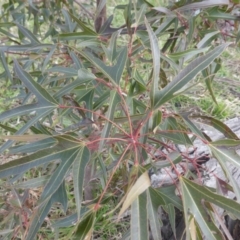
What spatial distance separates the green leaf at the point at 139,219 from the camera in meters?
0.52

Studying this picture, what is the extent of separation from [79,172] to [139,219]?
11 centimetres

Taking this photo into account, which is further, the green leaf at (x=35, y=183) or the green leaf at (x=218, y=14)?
the green leaf at (x=218, y=14)

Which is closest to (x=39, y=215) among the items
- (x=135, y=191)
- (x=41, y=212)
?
(x=41, y=212)

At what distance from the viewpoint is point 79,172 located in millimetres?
584

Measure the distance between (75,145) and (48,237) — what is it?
2.87 ft

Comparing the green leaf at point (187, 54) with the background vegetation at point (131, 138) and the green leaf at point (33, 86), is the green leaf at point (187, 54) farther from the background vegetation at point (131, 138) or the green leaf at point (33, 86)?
the green leaf at point (33, 86)

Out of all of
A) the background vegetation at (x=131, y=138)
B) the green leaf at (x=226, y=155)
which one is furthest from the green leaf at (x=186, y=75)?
the green leaf at (x=226, y=155)

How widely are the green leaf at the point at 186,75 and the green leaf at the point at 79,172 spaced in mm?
127

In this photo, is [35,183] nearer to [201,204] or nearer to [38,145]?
[38,145]

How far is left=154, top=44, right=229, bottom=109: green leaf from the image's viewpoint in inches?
22.2

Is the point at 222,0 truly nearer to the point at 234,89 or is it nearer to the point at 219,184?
the point at 219,184

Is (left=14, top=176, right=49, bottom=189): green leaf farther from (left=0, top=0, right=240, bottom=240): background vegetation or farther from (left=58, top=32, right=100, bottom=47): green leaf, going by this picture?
(left=58, top=32, right=100, bottom=47): green leaf

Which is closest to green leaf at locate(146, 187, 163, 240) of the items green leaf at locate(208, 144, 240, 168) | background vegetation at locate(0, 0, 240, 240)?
background vegetation at locate(0, 0, 240, 240)

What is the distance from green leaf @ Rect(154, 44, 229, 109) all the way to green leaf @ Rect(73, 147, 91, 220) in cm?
13
